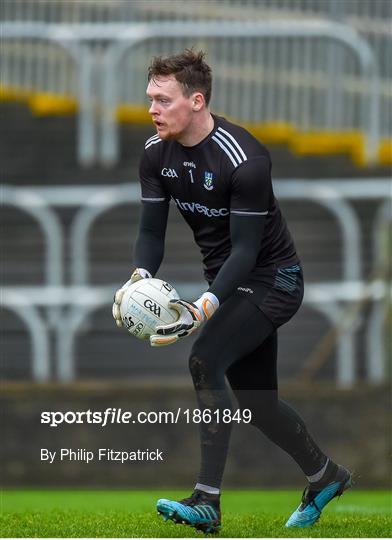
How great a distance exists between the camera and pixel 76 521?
7.55 m

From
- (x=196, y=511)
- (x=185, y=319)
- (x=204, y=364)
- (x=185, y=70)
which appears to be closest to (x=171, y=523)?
(x=196, y=511)

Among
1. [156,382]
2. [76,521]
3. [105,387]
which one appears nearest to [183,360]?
[156,382]

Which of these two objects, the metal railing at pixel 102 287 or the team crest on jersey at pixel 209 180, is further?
the metal railing at pixel 102 287

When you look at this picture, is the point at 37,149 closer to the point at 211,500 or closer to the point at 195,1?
the point at 195,1

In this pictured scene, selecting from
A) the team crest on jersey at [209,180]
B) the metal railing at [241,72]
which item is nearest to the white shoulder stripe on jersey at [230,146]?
the team crest on jersey at [209,180]

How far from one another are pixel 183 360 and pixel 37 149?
138 inches

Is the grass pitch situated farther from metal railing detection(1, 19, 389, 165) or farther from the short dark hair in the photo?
metal railing detection(1, 19, 389, 165)

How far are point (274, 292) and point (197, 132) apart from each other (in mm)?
865

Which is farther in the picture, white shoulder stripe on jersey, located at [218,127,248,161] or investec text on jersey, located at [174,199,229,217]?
investec text on jersey, located at [174,199,229,217]

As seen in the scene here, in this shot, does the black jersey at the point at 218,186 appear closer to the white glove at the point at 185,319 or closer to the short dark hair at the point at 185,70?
the short dark hair at the point at 185,70

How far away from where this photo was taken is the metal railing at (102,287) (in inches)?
470

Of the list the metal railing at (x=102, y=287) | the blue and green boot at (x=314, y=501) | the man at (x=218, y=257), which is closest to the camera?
the man at (x=218, y=257)

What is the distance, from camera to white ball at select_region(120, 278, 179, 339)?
681 centimetres

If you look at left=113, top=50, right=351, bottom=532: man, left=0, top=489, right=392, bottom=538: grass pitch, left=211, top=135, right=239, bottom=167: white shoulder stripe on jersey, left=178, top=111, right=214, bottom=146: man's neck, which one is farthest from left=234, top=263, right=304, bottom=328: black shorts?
left=0, top=489, right=392, bottom=538: grass pitch
